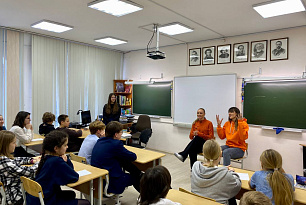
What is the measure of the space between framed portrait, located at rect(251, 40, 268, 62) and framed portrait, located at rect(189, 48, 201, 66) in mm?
1309

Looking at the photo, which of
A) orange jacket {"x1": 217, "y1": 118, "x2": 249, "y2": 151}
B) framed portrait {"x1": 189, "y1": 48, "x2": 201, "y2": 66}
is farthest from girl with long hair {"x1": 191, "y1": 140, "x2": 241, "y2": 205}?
framed portrait {"x1": 189, "y1": 48, "x2": 201, "y2": 66}

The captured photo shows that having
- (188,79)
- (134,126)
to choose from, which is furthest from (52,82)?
(188,79)

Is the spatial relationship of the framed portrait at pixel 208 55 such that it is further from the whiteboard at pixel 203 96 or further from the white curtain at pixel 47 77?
the white curtain at pixel 47 77

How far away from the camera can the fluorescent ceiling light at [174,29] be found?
4.46 m

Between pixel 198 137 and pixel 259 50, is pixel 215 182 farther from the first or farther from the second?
pixel 259 50

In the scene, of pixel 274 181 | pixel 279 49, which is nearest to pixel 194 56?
pixel 279 49

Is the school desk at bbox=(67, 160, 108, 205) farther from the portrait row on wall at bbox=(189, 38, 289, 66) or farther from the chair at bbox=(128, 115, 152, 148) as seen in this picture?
the portrait row on wall at bbox=(189, 38, 289, 66)

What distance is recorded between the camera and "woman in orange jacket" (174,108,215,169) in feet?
15.4

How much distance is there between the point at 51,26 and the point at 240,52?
13.5 ft

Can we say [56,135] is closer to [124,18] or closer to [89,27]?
[124,18]

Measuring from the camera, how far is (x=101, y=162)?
2.84 m

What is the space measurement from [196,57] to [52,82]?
3705mm

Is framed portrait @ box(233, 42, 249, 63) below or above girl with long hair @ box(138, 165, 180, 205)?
above

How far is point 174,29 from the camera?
185 inches
